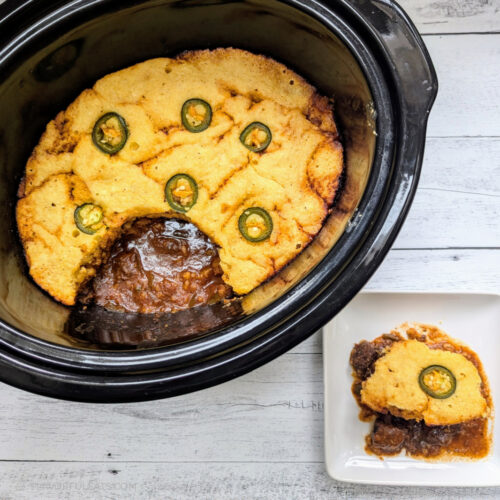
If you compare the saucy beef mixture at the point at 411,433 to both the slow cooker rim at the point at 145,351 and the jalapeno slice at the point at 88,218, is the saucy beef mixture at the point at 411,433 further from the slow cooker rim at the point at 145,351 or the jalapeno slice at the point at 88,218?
the jalapeno slice at the point at 88,218

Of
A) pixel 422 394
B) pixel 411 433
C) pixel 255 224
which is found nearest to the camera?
pixel 255 224

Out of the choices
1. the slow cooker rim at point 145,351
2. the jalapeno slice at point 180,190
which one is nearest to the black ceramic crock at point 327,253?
the slow cooker rim at point 145,351

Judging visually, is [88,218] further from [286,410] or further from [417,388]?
[417,388]

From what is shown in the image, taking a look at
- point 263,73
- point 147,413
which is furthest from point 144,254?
point 263,73

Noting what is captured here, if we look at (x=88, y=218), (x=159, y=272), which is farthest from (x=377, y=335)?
(x=88, y=218)

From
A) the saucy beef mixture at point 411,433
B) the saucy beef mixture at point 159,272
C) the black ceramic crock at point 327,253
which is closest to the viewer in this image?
the black ceramic crock at point 327,253

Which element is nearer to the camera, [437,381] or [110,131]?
[110,131]
